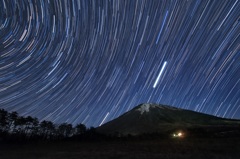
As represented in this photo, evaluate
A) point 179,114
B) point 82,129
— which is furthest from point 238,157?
point 179,114

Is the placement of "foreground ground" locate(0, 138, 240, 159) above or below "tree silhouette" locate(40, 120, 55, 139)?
below

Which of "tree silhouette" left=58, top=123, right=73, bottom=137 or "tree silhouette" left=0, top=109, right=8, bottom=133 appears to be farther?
"tree silhouette" left=58, top=123, right=73, bottom=137

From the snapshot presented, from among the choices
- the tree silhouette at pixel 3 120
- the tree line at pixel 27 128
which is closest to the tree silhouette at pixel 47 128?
the tree line at pixel 27 128

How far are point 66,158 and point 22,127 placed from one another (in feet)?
203

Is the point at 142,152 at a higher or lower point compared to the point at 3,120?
lower

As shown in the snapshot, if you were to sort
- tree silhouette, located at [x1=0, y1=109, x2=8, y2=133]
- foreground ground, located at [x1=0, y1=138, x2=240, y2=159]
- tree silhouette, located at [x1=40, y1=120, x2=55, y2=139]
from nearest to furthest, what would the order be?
1. foreground ground, located at [x1=0, y1=138, x2=240, y2=159]
2. tree silhouette, located at [x1=0, y1=109, x2=8, y2=133]
3. tree silhouette, located at [x1=40, y1=120, x2=55, y2=139]

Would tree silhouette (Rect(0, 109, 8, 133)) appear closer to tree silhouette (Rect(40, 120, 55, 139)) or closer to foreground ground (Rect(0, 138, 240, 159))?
tree silhouette (Rect(40, 120, 55, 139))

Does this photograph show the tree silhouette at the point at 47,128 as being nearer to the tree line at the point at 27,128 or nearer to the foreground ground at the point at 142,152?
the tree line at the point at 27,128

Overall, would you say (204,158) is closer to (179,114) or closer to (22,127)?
(22,127)

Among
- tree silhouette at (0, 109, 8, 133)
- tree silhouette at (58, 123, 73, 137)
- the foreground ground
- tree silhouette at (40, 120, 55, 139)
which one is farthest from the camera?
tree silhouette at (58, 123, 73, 137)

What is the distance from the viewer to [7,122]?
5975 centimetres

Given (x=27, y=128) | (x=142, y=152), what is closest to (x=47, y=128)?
(x=27, y=128)

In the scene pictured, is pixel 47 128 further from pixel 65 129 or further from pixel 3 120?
pixel 3 120

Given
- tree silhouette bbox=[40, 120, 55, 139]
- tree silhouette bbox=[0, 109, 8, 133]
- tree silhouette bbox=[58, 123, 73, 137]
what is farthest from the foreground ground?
tree silhouette bbox=[58, 123, 73, 137]
